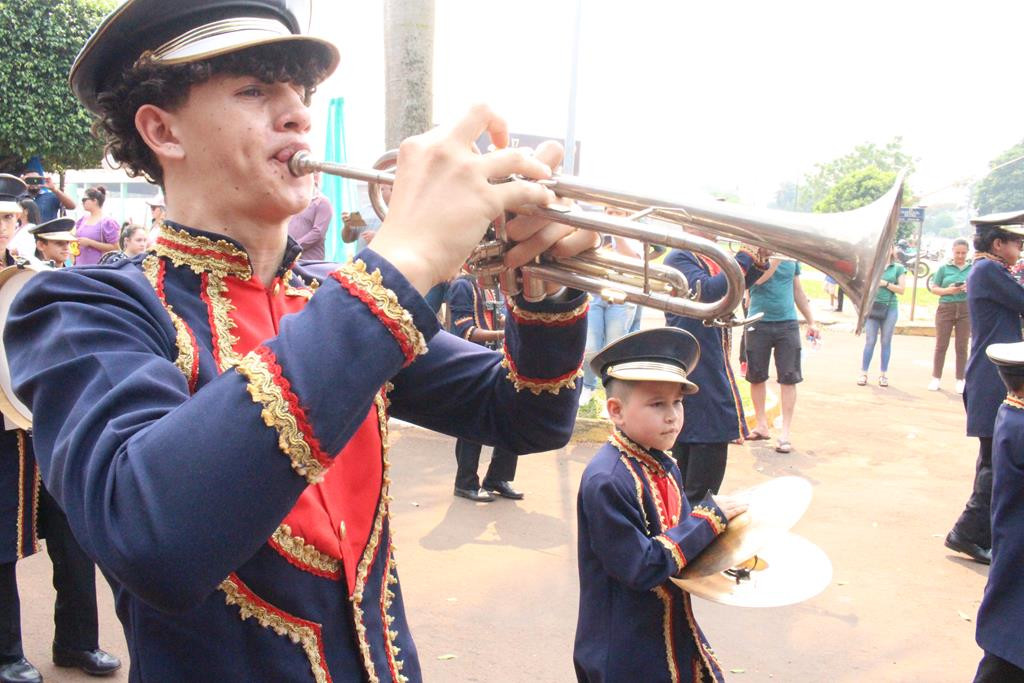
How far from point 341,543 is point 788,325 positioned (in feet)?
22.4

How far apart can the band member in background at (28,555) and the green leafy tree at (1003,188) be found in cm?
6310

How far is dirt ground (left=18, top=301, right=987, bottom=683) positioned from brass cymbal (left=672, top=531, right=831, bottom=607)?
1.33 metres

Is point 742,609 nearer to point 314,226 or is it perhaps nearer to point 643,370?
point 643,370

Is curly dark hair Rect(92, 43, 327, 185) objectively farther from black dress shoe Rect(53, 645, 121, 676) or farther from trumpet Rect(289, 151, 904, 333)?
black dress shoe Rect(53, 645, 121, 676)

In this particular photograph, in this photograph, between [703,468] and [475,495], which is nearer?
[703,468]

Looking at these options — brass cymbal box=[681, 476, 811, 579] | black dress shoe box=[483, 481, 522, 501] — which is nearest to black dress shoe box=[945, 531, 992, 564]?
black dress shoe box=[483, 481, 522, 501]

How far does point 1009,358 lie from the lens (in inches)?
137

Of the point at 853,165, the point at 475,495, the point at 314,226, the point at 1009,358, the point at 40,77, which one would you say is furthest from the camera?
the point at 853,165

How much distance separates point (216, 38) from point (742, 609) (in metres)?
4.02

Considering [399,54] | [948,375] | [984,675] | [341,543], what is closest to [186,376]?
[341,543]

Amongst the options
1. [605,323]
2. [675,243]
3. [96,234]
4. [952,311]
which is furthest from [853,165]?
[675,243]

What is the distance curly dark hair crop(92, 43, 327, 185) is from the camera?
1.46m

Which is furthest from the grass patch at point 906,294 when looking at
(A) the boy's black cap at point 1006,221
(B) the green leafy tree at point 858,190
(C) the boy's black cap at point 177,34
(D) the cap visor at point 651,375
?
(C) the boy's black cap at point 177,34

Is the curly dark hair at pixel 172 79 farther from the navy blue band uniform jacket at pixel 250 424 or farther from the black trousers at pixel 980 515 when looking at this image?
the black trousers at pixel 980 515
